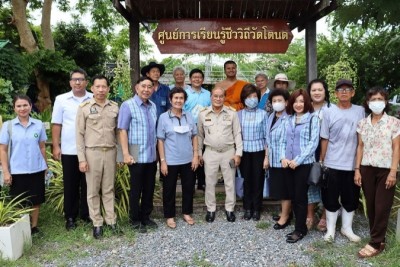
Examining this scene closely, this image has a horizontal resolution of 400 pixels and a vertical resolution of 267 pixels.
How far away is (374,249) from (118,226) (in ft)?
8.68

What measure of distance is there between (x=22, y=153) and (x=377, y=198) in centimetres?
353

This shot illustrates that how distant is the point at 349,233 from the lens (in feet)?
13.3

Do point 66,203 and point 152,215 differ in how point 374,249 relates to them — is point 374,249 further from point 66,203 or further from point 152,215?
point 66,203

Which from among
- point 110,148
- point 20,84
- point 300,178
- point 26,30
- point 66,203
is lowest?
point 66,203

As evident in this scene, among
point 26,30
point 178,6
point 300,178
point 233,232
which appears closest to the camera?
Answer: point 300,178

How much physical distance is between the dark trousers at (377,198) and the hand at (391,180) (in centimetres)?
4

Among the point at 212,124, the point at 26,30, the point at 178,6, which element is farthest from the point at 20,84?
the point at 212,124

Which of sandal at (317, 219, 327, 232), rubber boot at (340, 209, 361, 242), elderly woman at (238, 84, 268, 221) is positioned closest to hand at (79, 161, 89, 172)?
elderly woman at (238, 84, 268, 221)

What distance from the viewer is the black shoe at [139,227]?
14.1ft

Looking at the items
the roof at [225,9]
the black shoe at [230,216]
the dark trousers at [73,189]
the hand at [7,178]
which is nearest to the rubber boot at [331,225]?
the black shoe at [230,216]

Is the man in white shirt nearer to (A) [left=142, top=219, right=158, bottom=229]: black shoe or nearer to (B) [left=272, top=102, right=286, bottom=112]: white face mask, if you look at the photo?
(A) [left=142, top=219, right=158, bottom=229]: black shoe

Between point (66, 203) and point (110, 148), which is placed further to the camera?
point (66, 203)

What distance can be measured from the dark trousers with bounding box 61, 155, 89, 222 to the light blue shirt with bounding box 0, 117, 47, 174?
1.01ft

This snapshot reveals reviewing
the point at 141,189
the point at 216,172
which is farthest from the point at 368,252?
the point at 141,189
